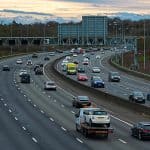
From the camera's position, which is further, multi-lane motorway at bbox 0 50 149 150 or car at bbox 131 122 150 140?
car at bbox 131 122 150 140

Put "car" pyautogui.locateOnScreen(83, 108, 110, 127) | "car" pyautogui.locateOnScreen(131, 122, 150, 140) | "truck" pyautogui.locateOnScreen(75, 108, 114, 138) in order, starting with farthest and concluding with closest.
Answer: "truck" pyautogui.locateOnScreen(75, 108, 114, 138)
"car" pyautogui.locateOnScreen(83, 108, 110, 127)
"car" pyautogui.locateOnScreen(131, 122, 150, 140)

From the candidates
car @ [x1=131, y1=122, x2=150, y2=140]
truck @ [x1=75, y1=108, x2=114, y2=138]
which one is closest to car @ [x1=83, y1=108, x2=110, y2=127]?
truck @ [x1=75, y1=108, x2=114, y2=138]

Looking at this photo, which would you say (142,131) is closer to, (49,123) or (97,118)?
(97,118)

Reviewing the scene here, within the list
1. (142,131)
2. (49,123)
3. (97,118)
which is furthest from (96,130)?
(49,123)

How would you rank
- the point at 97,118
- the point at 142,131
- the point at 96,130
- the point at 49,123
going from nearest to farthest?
the point at 142,131 < the point at 97,118 < the point at 96,130 < the point at 49,123

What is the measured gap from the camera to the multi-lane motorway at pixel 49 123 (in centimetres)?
3541

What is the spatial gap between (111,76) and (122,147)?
68.0 metres

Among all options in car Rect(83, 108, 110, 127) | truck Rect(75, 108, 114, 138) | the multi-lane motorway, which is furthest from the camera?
truck Rect(75, 108, 114, 138)

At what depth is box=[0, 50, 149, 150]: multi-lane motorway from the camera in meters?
35.4

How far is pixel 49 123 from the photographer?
1875 inches

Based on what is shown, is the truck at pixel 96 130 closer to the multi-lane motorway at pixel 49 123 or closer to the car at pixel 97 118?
the car at pixel 97 118

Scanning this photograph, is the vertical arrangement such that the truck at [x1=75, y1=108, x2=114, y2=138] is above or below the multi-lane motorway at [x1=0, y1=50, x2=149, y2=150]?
above

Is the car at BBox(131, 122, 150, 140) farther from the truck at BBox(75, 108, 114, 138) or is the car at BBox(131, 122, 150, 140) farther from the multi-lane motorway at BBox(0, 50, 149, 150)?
→ the truck at BBox(75, 108, 114, 138)

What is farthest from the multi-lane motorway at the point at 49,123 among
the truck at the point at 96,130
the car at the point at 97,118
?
the car at the point at 97,118
